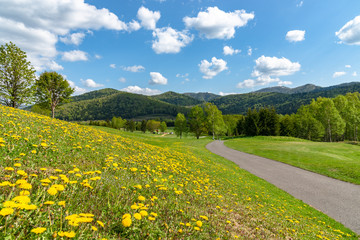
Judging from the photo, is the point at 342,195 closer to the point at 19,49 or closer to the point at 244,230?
the point at 244,230

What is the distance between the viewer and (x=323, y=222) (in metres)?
8.14

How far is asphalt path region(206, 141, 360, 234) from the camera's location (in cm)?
974

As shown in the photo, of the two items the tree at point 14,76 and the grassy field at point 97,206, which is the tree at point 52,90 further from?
the grassy field at point 97,206

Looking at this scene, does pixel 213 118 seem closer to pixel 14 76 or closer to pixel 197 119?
pixel 197 119

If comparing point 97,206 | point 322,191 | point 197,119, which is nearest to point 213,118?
point 197,119

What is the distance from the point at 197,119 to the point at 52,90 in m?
47.9

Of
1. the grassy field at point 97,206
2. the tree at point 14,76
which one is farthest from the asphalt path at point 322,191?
the tree at point 14,76

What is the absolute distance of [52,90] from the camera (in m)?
41.1

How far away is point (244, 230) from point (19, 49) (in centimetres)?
4388

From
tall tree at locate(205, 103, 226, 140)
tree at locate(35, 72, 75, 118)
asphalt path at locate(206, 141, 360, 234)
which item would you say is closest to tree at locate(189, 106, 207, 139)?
tall tree at locate(205, 103, 226, 140)

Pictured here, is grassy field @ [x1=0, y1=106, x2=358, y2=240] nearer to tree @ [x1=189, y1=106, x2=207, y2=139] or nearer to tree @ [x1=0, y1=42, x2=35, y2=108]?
tree @ [x1=0, y1=42, x2=35, y2=108]

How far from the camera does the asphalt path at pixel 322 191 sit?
32.0 ft

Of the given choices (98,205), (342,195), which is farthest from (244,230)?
(342,195)

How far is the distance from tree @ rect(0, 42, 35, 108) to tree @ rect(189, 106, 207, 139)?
50.0m
